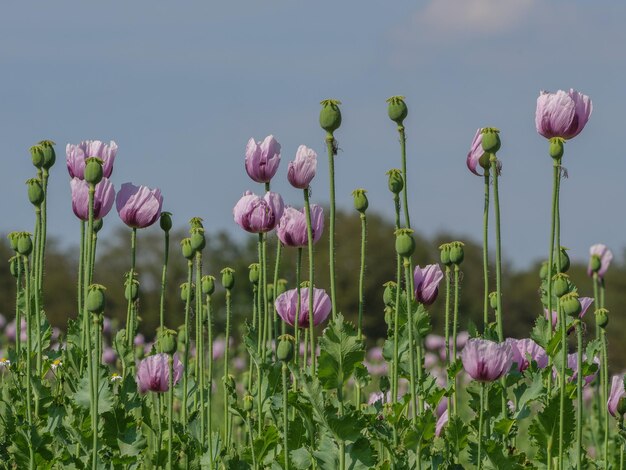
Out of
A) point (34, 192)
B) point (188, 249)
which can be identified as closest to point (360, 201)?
point (188, 249)

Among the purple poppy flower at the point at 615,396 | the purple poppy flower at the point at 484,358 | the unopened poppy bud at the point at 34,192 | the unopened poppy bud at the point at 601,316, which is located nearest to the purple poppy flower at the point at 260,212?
the unopened poppy bud at the point at 34,192

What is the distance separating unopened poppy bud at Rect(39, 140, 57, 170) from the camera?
11.9ft

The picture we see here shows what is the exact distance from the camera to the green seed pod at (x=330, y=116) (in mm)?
3209

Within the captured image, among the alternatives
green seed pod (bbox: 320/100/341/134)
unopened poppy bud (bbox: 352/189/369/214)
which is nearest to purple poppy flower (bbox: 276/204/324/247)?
unopened poppy bud (bbox: 352/189/369/214)

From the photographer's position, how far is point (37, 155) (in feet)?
11.9

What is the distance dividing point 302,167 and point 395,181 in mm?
275

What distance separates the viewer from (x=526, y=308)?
124 feet

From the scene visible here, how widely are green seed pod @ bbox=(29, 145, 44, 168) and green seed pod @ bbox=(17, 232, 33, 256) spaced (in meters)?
0.25

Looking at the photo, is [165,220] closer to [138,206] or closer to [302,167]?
[138,206]

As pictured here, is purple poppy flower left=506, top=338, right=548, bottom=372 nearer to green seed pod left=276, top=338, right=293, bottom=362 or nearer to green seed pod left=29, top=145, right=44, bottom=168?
green seed pod left=276, top=338, right=293, bottom=362

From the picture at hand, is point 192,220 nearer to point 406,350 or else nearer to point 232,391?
point 232,391

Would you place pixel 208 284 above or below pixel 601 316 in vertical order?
above

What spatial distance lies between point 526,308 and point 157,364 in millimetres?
35239

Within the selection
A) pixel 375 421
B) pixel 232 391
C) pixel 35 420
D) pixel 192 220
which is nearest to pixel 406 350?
pixel 375 421
